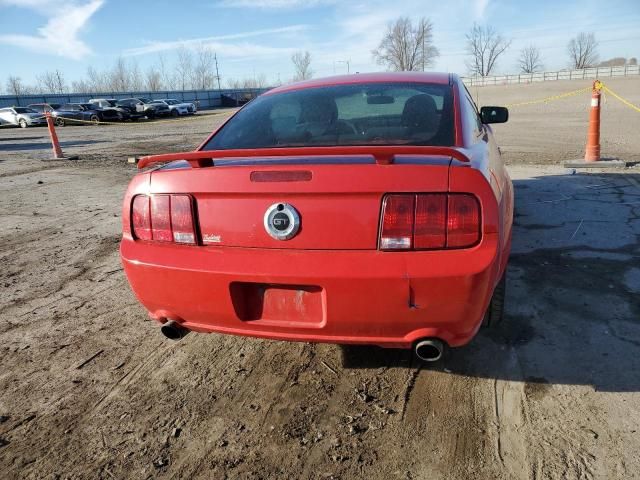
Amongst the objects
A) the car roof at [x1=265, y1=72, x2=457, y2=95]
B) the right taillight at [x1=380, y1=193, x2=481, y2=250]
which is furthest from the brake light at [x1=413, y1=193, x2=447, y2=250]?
the car roof at [x1=265, y1=72, x2=457, y2=95]

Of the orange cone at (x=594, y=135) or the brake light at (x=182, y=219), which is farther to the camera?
the orange cone at (x=594, y=135)

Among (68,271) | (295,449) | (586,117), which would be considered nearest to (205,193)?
(295,449)

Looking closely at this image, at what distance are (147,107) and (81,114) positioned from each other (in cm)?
543

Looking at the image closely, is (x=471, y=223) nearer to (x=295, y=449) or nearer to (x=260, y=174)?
(x=260, y=174)

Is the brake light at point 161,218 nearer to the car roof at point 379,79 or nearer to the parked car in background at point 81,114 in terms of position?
the car roof at point 379,79

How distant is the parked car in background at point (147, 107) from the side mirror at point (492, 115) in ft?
→ 110

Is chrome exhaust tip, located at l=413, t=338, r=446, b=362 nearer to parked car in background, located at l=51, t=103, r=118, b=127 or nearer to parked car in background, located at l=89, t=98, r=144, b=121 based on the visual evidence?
parked car in background, located at l=51, t=103, r=118, b=127

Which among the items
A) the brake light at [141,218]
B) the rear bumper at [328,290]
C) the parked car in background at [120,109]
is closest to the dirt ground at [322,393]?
the rear bumper at [328,290]

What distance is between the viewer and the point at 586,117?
19.0m

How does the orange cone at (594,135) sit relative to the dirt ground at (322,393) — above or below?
above

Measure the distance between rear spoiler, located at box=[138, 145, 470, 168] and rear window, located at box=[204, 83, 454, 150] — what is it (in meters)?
0.48

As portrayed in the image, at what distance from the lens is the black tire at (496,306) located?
2.83 metres

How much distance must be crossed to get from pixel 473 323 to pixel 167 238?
4.75 ft

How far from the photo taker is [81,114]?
99.5 ft
